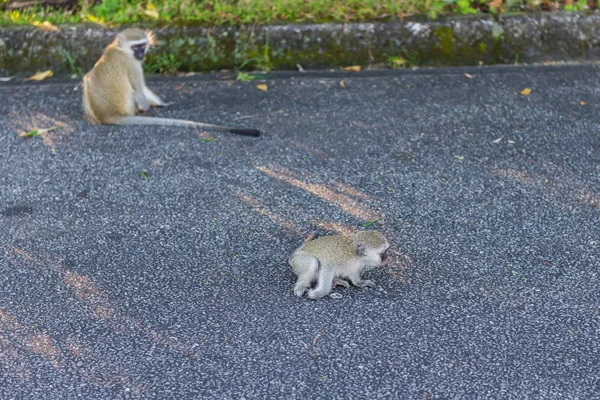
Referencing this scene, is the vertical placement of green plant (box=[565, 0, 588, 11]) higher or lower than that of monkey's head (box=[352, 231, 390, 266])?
higher

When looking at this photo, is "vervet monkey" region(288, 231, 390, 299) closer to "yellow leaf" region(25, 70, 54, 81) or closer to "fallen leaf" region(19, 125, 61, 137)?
"fallen leaf" region(19, 125, 61, 137)

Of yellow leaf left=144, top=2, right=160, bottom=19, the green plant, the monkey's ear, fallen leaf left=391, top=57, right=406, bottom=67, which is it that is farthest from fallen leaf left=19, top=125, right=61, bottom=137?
the green plant

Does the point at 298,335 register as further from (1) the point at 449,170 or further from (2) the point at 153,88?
(2) the point at 153,88

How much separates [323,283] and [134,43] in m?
2.87

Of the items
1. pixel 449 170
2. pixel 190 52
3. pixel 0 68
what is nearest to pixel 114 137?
pixel 190 52

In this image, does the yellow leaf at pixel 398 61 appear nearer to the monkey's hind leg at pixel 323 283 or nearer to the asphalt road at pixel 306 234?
the asphalt road at pixel 306 234

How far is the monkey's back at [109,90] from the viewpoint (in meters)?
5.40

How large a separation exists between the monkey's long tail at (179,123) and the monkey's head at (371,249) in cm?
176

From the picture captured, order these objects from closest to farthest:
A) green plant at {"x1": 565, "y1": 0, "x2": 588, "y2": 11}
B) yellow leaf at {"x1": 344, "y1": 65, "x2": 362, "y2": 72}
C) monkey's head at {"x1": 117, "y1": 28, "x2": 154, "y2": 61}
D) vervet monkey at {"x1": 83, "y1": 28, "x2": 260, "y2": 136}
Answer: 1. vervet monkey at {"x1": 83, "y1": 28, "x2": 260, "y2": 136}
2. monkey's head at {"x1": 117, "y1": 28, "x2": 154, "y2": 61}
3. yellow leaf at {"x1": 344, "y1": 65, "x2": 362, "y2": 72}
4. green plant at {"x1": 565, "y1": 0, "x2": 588, "y2": 11}

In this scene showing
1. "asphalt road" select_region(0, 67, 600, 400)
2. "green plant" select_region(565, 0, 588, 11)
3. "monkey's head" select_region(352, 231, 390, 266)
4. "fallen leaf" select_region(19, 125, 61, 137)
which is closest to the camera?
"asphalt road" select_region(0, 67, 600, 400)

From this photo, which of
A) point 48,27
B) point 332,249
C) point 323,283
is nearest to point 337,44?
point 48,27

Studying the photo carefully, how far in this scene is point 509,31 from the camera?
616cm

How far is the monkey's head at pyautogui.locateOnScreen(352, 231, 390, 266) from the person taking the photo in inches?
139

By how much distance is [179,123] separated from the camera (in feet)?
17.5
